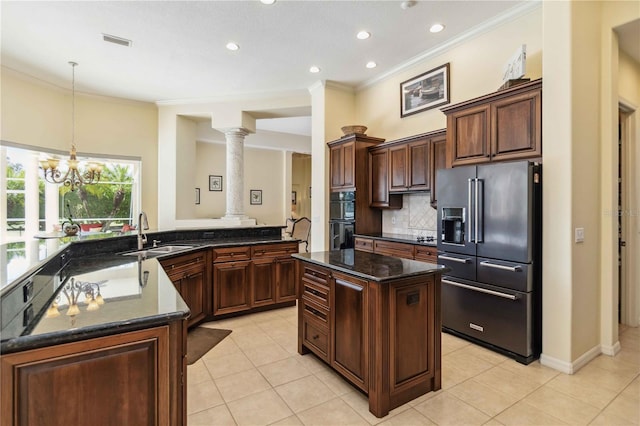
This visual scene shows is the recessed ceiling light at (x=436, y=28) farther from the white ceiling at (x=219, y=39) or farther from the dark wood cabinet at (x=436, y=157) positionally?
the dark wood cabinet at (x=436, y=157)

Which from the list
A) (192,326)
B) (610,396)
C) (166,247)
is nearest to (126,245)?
(166,247)

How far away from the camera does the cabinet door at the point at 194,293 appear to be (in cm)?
344

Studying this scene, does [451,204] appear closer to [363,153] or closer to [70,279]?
[363,153]

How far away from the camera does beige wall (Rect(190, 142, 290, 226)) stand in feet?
27.4

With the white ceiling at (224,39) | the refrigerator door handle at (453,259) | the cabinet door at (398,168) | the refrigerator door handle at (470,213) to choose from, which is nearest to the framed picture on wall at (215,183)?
the white ceiling at (224,39)

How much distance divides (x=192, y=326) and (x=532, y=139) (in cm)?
391

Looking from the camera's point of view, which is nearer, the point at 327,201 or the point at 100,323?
the point at 100,323

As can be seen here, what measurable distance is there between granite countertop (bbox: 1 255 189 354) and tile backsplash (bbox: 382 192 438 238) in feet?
10.9

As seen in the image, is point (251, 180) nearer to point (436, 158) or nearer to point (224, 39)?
point (224, 39)

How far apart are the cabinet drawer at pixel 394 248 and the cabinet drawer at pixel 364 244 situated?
86 millimetres

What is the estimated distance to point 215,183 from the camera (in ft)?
28.0

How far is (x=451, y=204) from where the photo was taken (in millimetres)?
3221

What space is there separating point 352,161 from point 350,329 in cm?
288

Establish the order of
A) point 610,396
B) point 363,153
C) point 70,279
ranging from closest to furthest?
point 70,279 → point 610,396 → point 363,153
